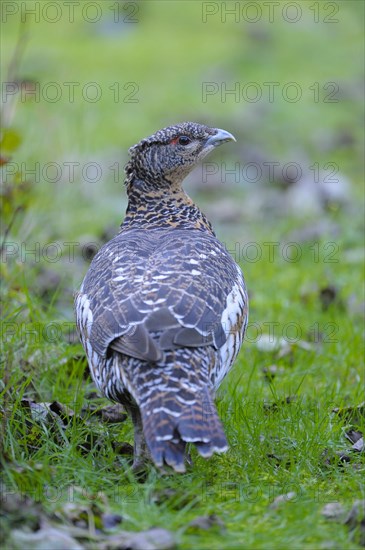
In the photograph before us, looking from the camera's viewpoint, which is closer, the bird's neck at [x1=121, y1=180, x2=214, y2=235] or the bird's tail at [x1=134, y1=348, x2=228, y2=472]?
the bird's tail at [x1=134, y1=348, x2=228, y2=472]

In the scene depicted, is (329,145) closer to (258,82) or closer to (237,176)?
(237,176)

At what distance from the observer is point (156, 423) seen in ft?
12.7

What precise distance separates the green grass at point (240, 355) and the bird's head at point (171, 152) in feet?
2.71

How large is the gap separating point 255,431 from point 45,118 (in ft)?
18.4

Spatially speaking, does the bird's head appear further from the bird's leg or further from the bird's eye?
the bird's leg

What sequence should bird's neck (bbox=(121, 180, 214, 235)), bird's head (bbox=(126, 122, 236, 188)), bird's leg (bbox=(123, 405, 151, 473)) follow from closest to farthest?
bird's leg (bbox=(123, 405, 151, 473)) < bird's neck (bbox=(121, 180, 214, 235)) < bird's head (bbox=(126, 122, 236, 188))

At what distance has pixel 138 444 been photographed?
4531 mm

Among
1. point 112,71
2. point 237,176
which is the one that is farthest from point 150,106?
point 237,176

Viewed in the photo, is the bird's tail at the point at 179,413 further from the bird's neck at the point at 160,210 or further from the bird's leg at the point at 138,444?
the bird's neck at the point at 160,210

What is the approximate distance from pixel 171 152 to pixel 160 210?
15.9 inches

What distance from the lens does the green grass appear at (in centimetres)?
391

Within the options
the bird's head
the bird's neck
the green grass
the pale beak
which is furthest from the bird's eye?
the green grass

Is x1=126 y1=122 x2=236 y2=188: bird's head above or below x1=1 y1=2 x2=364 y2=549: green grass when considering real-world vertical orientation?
above

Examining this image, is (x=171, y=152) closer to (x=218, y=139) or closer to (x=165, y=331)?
(x=218, y=139)
